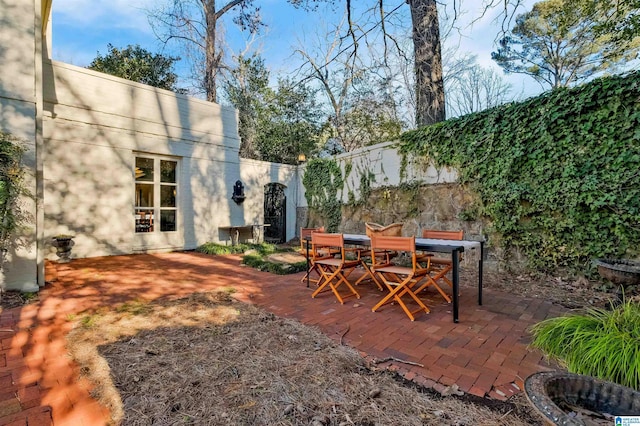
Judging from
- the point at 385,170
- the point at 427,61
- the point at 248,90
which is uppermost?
the point at 248,90

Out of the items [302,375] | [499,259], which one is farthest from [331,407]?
[499,259]

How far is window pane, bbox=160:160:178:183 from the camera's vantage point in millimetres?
7094

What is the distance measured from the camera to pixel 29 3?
359 centimetres

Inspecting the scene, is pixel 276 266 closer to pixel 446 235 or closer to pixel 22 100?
pixel 446 235

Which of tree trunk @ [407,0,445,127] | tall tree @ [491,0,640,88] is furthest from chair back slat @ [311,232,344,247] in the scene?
tall tree @ [491,0,640,88]

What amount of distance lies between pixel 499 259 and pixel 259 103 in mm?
10897

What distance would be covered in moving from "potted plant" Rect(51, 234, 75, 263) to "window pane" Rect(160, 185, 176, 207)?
1900 millimetres

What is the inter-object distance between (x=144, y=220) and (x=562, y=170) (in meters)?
7.58

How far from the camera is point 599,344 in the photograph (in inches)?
73.1

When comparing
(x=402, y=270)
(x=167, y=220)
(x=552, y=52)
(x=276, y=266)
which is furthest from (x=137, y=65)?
(x=552, y=52)

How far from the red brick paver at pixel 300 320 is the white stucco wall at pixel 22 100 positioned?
42 cm

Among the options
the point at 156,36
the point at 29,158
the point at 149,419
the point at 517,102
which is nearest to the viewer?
the point at 149,419

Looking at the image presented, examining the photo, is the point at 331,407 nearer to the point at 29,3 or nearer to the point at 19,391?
the point at 19,391

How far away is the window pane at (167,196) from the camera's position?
7.03 metres
